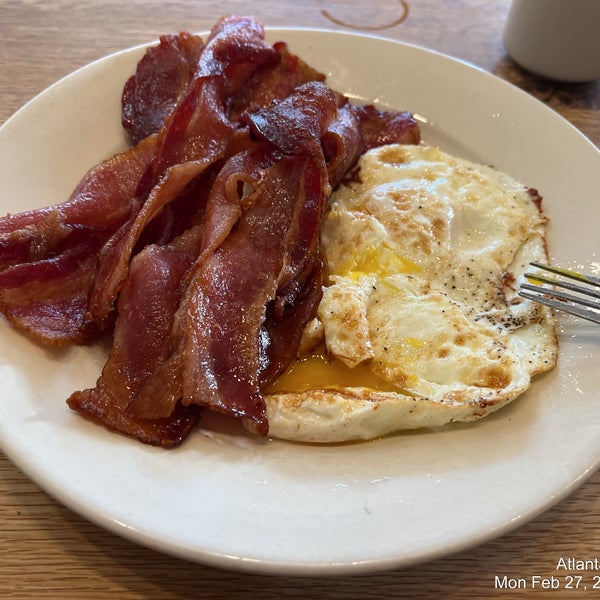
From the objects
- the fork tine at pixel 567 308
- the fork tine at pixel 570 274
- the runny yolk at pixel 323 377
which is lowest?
the runny yolk at pixel 323 377

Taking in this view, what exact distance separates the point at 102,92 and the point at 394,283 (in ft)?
4.84

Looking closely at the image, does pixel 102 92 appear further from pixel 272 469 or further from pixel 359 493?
pixel 359 493

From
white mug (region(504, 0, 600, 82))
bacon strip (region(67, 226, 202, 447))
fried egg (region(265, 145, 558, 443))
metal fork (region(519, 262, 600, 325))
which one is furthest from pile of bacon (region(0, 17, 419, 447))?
white mug (region(504, 0, 600, 82))

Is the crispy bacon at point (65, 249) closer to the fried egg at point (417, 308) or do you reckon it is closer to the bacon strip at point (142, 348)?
the bacon strip at point (142, 348)

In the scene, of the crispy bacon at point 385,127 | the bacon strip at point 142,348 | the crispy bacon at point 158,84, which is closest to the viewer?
the bacon strip at point 142,348

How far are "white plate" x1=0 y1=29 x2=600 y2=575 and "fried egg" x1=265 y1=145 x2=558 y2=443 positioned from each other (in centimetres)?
7

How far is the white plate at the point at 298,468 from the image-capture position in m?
1.29

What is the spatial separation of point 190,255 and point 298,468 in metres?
0.78

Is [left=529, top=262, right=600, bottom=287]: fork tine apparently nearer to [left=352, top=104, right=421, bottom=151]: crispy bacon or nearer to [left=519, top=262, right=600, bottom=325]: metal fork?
[left=519, top=262, right=600, bottom=325]: metal fork

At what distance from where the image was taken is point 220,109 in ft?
7.12

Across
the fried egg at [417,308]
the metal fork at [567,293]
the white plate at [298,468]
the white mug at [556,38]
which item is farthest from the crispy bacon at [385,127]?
the white mug at [556,38]

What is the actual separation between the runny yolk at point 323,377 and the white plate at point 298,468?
0.19m

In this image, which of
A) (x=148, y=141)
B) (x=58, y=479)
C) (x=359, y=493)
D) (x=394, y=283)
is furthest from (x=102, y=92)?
(x=359, y=493)

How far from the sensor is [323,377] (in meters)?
1.81
